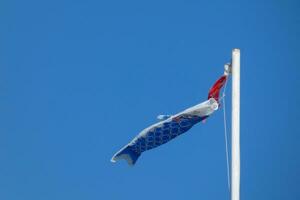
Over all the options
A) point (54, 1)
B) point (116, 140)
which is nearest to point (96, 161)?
point (116, 140)

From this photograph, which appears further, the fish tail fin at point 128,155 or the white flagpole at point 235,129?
the fish tail fin at point 128,155

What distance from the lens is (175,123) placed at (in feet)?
3.83

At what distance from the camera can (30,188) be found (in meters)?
1.76

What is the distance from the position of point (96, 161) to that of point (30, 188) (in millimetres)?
278

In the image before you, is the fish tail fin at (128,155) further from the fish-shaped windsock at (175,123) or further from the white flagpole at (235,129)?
the white flagpole at (235,129)

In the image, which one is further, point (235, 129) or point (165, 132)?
point (165, 132)

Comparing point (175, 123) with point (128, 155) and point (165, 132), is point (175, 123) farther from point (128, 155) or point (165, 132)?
point (128, 155)

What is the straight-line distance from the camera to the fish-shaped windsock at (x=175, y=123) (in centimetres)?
114

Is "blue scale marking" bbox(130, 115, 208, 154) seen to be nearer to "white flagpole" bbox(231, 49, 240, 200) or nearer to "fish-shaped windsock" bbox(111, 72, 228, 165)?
"fish-shaped windsock" bbox(111, 72, 228, 165)

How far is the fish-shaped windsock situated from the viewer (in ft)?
3.73

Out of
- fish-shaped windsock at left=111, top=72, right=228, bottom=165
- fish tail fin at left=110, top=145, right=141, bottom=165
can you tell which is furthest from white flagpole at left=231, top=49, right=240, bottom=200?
fish tail fin at left=110, top=145, right=141, bottom=165

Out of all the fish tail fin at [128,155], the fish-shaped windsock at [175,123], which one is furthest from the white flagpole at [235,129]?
the fish tail fin at [128,155]

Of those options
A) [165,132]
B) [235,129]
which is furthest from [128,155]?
[235,129]

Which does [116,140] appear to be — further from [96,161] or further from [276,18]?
[276,18]
